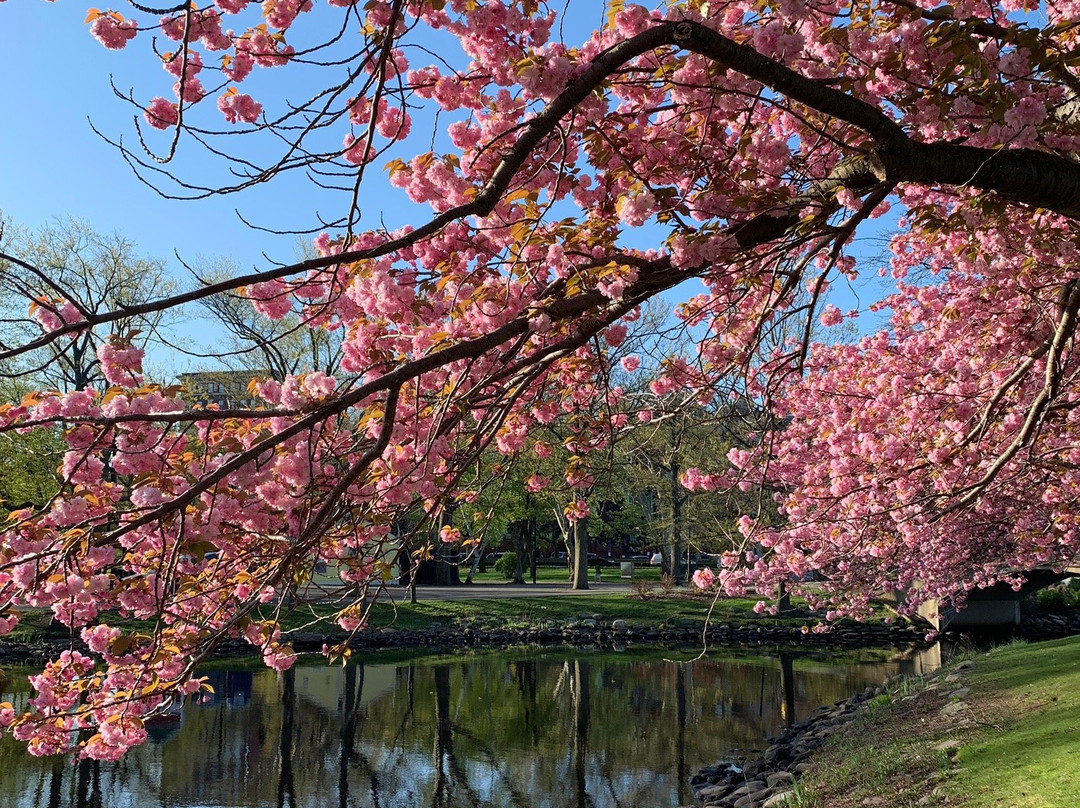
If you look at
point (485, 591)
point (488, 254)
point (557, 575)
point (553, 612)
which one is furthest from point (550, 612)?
point (488, 254)

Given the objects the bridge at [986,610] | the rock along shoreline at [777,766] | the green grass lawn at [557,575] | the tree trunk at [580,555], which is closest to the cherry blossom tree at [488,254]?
the rock along shoreline at [777,766]

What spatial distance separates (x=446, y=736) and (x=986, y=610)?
17.4 m

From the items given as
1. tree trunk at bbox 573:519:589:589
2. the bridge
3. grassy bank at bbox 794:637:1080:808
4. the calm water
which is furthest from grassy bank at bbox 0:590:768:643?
grassy bank at bbox 794:637:1080:808

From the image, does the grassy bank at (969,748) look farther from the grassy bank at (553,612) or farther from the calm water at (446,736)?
the grassy bank at (553,612)

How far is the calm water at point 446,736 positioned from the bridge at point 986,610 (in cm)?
343

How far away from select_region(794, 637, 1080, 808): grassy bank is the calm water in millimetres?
2727

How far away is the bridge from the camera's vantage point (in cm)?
2170

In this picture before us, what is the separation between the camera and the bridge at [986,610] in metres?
21.7

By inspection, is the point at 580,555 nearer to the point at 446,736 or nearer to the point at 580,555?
the point at 580,555

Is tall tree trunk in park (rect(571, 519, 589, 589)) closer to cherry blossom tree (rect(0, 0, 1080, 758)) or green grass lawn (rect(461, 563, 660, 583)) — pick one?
green grass lawn (rect(461, 563, 660, 583))

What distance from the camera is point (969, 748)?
7.19 m

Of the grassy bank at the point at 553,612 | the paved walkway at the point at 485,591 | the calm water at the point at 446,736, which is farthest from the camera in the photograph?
the paved walkway at the point at 485,591

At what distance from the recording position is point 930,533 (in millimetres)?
9352

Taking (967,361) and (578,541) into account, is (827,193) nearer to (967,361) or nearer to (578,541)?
(967,361)
